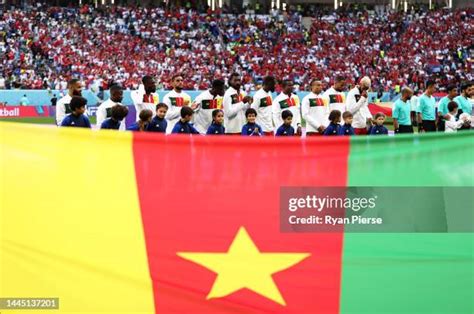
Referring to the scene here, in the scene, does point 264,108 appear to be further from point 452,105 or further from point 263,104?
point 452,105

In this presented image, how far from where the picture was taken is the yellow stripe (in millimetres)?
4598

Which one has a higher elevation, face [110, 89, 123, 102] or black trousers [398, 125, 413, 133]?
face [110, 89, 123, 102]

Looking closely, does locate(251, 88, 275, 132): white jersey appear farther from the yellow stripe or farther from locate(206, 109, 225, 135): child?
the yellow stripe

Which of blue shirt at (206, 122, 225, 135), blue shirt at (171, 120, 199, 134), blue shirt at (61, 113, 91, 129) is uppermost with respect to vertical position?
blue shirt at (61, 113, 91, 129)

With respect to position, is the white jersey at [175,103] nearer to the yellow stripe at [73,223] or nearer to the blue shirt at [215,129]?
Result: the blue shirt at [215,129]

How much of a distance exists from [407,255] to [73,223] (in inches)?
73.6

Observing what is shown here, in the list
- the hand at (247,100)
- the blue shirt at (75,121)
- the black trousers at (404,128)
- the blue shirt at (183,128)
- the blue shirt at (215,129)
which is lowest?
the black trousers at (404,128)

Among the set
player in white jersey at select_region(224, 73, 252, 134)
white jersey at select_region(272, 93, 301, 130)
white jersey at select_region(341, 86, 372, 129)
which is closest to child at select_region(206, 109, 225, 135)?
player in white jersey at select_region(224, 73, 252, 134)

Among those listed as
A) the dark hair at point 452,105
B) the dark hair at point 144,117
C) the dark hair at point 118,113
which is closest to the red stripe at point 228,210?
the dark hair at point 118,113

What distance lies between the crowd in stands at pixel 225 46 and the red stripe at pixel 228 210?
1420 inches

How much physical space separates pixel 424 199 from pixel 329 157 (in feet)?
1.91

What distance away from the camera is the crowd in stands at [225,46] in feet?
148

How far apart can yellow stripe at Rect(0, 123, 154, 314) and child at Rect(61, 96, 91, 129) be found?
160 inches

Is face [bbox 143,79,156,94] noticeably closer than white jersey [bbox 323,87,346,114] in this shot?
Yes
